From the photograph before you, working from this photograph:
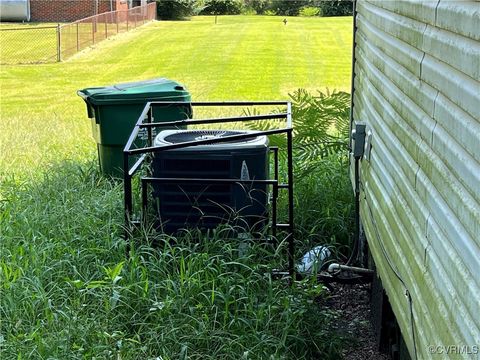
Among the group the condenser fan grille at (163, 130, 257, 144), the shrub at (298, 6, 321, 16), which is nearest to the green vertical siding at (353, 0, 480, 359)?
the condenser fan grille at (163, 130, 257, 144)

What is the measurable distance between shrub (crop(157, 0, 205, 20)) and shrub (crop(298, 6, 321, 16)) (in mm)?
4382

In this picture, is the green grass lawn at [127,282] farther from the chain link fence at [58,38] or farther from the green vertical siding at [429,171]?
the chain link fence at [58,38]

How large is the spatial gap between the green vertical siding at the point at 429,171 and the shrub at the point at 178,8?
2777 cm

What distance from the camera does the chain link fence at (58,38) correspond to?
22.8 m

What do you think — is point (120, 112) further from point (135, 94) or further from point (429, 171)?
point (429, 171)

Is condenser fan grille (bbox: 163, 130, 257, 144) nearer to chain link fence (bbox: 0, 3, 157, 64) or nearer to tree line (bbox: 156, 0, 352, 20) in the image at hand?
chain link fence (bbox: 0, 3, 157, 64)

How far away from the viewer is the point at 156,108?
731cm

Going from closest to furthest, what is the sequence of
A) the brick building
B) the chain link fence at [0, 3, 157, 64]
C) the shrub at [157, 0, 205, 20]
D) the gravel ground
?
the gravel ground → the chain link fence at [0, 3, 157, 64] → the brick building → the shrub at [157, 0, 205, 20]

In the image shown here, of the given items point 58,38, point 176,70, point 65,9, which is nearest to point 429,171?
point 176,70

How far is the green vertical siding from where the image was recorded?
2377 mm

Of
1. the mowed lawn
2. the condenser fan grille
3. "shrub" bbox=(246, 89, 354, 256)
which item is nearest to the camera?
the condenser fan grille

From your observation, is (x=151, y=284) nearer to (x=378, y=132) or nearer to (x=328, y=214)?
(x=378, y=132)

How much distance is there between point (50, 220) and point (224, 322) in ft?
6.47

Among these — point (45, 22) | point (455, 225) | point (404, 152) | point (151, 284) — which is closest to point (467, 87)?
point (455, 225)
